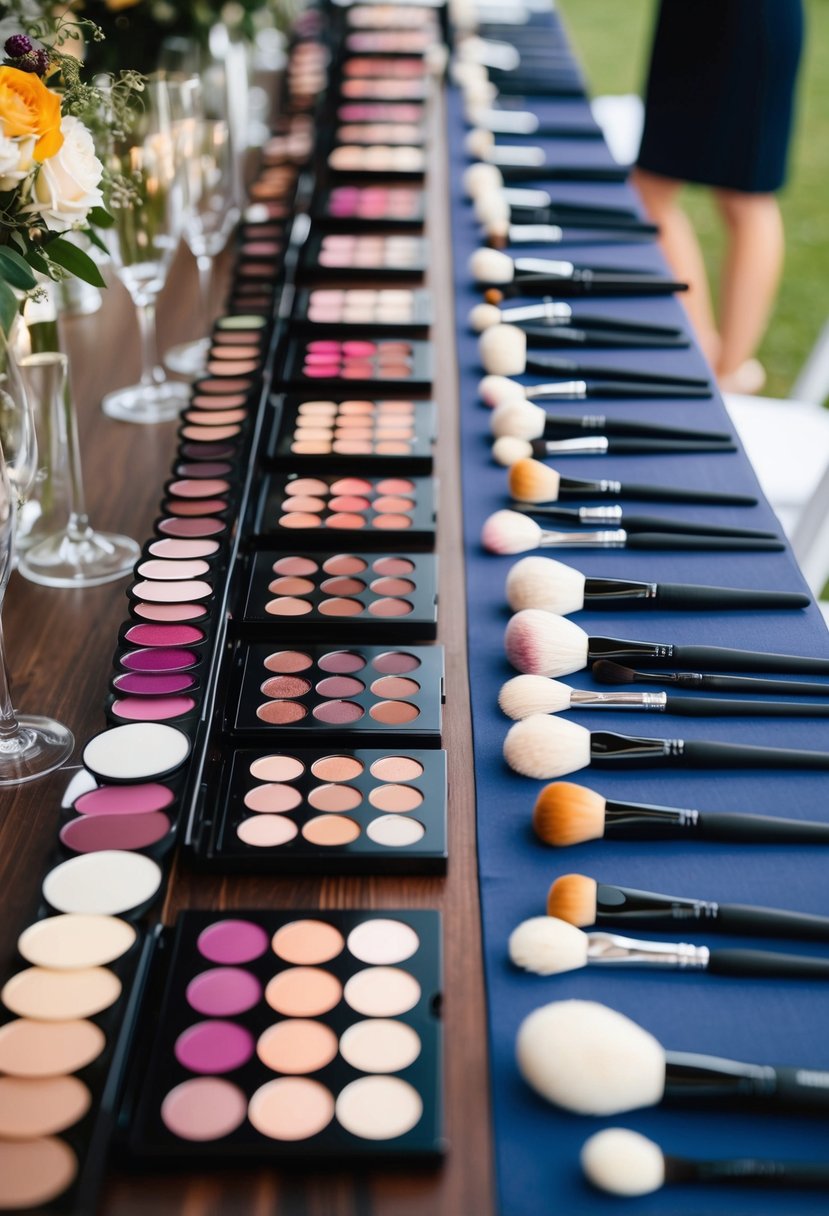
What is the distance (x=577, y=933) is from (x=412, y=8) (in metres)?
2.95

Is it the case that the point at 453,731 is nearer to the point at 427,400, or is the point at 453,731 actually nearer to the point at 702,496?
the point at 702,496

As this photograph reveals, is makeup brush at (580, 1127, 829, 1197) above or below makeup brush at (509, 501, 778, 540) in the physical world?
above

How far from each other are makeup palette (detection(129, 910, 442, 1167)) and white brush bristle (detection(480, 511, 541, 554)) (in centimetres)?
45

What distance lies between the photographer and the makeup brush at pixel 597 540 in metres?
1.12

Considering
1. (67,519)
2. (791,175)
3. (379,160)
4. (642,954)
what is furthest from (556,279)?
(791,175)

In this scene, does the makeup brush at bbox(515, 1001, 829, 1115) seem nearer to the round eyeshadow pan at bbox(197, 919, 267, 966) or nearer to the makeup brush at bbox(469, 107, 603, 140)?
the round eyeshadow pan at bbox(197, 919, 267, 966)

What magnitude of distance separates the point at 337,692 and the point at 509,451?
42 cm

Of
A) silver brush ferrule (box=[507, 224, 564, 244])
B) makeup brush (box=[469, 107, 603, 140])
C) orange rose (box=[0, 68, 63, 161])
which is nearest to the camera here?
orange rose (box=[0, 68, 63, 161])

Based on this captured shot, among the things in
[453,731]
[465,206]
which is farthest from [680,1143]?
[465,206]

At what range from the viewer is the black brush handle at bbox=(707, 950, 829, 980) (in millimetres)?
710

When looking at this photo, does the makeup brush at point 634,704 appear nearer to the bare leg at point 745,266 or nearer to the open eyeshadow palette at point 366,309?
the open eyeshadow palette at point 366,309

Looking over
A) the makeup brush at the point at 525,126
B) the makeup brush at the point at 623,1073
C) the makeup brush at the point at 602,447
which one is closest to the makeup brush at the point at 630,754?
the makeup brush at the point at 623,1073

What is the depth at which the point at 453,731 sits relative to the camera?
3.01 feet

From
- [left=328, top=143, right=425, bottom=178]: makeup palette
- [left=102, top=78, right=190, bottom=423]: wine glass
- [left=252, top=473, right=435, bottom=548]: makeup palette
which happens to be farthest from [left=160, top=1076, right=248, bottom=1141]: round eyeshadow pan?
[left=328, top=143, right=425, bottom=178]: makeup palette
